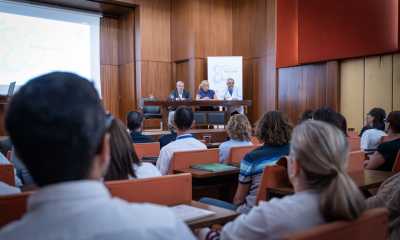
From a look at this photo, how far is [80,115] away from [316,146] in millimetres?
823

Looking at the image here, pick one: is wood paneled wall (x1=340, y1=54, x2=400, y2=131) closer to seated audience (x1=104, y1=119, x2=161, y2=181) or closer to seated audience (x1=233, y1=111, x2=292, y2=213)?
Result: seated audience (x1=233, y1=111, x2=292, y2=213)

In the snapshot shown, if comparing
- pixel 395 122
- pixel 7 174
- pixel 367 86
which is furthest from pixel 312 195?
pixel 367 86

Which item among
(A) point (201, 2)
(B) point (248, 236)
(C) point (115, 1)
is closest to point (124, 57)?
(C) point (115, 1)

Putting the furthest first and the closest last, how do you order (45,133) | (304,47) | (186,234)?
(304,47) → (186,234) → (45,133)

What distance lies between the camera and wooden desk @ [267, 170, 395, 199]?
88.6 inches

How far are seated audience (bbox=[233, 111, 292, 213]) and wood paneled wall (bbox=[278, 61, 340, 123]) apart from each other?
6577 mm

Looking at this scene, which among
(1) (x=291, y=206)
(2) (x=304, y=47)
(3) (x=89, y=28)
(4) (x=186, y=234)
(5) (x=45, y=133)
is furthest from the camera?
(3) (x=89, y=28)

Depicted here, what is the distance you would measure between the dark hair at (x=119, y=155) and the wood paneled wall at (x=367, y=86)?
749 centimetres

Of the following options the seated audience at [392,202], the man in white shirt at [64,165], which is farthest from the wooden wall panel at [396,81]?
the man in white shirt at [64,165]

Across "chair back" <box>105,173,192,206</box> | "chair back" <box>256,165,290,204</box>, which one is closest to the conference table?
"chair back" <box>256,165,290,204</box>

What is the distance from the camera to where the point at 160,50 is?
11.1 metres

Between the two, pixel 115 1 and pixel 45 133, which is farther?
pixel 115 1

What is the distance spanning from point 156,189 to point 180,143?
162cm

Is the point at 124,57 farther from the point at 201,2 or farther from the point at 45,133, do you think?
the point at 45,133
